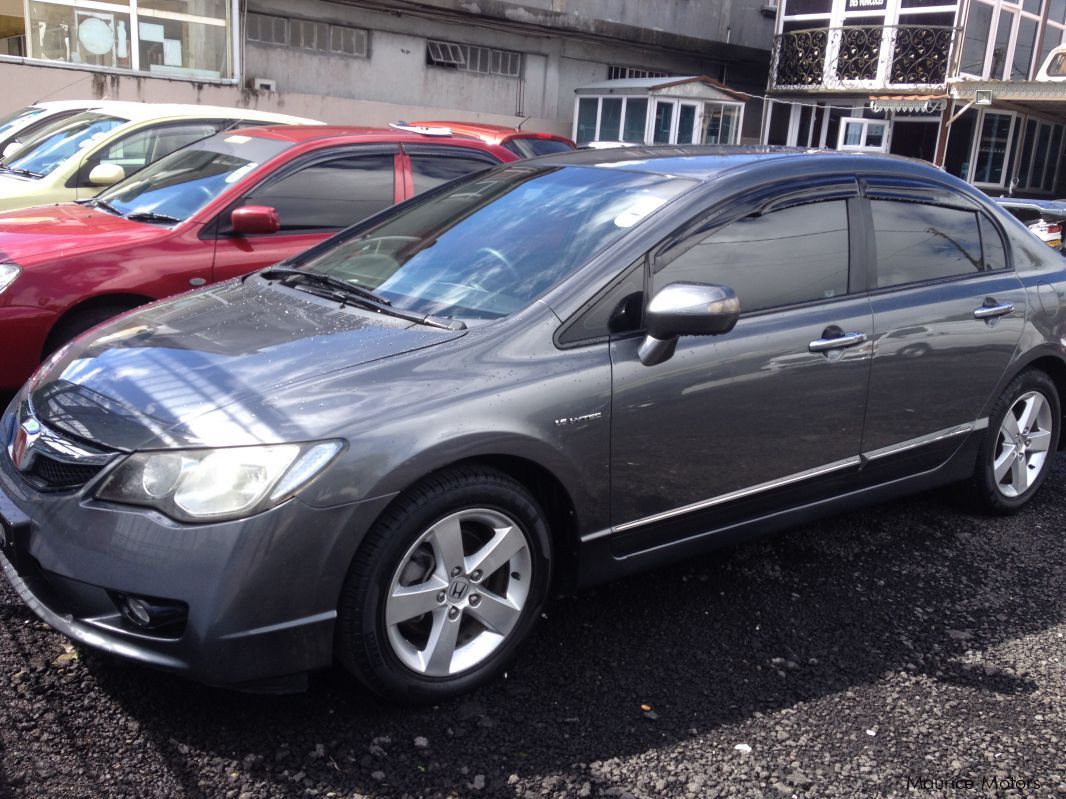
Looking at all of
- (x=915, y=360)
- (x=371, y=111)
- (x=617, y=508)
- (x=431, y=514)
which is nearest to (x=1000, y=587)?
Answer: (x=915, y=360)

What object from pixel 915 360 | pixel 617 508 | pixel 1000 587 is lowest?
pixel 1000 587

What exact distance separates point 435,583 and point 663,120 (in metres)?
19.3

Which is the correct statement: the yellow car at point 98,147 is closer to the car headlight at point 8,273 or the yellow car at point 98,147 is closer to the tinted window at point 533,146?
the tinted window at point 533,146

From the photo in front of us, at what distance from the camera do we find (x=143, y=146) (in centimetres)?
→ 835

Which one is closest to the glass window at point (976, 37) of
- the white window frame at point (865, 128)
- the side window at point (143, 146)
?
the white window frame at point (865, 128)

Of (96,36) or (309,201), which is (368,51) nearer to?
(96,36)

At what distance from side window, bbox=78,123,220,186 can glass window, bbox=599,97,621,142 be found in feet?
45.1

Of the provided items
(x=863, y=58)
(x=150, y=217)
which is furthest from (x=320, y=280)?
(x=863, y=58)

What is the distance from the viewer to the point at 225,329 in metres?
3.29

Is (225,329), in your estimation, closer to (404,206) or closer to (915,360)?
(404,206)

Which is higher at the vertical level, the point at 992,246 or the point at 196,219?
the point at 992,246

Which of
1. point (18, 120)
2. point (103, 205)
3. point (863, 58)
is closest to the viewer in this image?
point (103, 205)

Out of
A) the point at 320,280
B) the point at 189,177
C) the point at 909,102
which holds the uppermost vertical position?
the point at 909,102

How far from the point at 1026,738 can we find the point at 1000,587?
1130 mm
